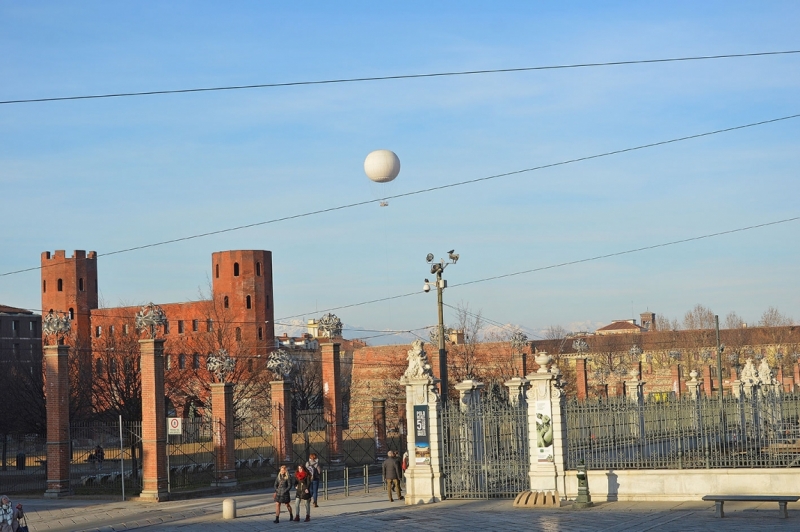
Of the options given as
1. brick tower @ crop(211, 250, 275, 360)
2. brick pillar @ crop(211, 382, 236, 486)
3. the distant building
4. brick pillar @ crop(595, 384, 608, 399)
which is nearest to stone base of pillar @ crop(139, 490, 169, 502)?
brick pillar @ crop(211, 382, 236, 486)

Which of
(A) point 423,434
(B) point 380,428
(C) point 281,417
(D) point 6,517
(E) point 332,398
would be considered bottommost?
(B) point 380,428

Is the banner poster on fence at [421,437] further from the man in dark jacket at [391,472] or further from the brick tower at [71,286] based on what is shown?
the brick tower at [71,286]

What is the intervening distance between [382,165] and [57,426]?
13903mm

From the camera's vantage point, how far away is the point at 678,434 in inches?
920

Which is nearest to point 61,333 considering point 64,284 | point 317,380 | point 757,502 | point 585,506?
point 585,506

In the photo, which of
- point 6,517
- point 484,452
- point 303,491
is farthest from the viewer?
point 484,452

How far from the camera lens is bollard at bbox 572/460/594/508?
22.2m

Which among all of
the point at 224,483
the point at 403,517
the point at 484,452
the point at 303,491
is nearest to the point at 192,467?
the point at 224,483

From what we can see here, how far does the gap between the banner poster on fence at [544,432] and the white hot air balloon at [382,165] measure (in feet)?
21.1

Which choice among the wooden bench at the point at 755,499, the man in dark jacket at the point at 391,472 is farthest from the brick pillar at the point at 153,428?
the wooden bench at the point at 755,499

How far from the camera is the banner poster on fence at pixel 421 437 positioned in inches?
997

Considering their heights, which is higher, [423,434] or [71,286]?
[71,286]

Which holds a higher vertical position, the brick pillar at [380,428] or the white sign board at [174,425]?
the white sign board at [174,425]

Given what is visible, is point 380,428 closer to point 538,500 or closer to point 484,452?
point 484,452
